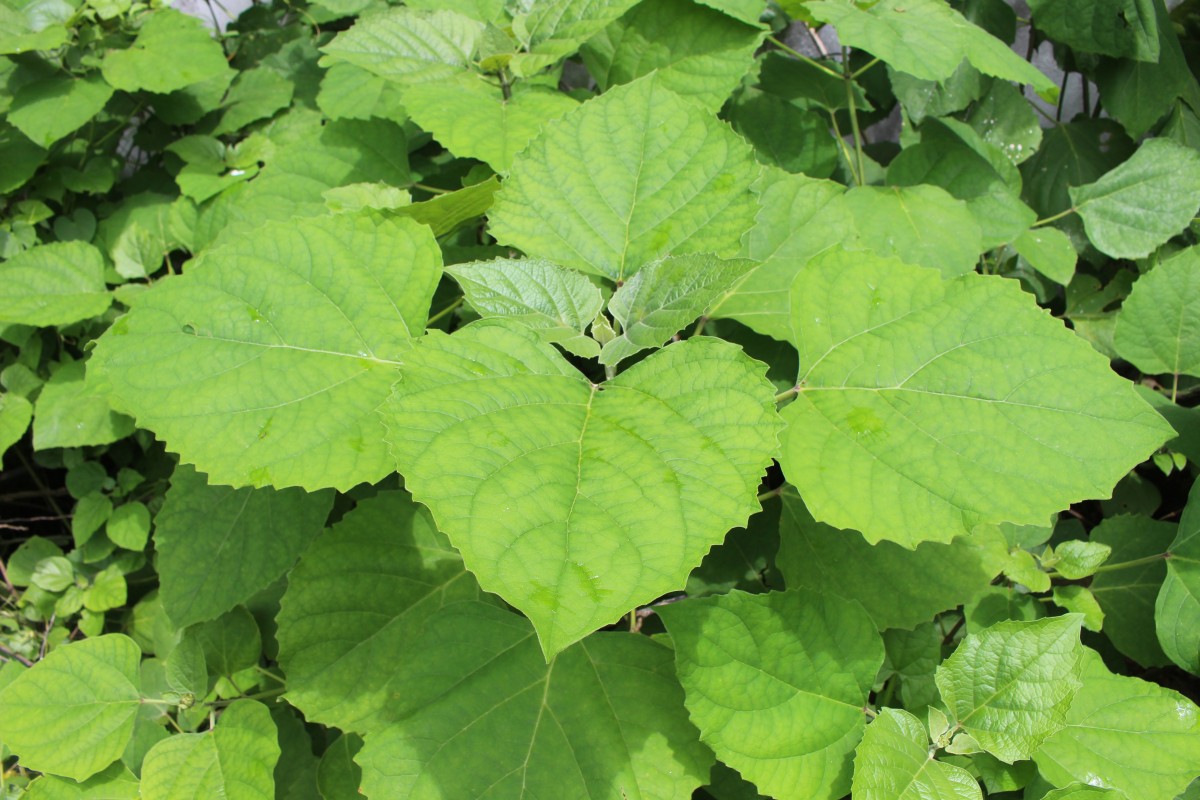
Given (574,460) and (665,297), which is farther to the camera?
(665,297)

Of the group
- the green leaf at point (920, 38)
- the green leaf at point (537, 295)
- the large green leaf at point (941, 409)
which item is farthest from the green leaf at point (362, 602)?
the green leaf at point (920, 38)

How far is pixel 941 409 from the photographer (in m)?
1.12

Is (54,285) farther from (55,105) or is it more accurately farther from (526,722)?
(526,722)

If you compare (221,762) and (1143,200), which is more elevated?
(1143,200)

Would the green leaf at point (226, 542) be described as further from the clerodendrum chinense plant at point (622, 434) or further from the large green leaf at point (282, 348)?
the large green leaf at point (282, 348)

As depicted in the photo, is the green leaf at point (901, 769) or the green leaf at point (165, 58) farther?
the green leaf at point (165, 58)

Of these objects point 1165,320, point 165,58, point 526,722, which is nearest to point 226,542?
point 526,722

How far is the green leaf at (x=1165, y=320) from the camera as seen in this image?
172cm

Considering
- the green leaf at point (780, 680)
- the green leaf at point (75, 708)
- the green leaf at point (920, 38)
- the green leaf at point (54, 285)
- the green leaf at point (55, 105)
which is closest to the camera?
the green leaf at point (780, 680)

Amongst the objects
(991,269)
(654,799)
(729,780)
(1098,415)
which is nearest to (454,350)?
Answer: (654,799)

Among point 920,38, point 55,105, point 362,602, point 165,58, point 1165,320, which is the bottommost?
point 362,602

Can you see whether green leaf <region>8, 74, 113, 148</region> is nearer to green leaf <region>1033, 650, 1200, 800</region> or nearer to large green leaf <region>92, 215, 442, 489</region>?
large green leaf <region>92, 215, 442, 489</region>

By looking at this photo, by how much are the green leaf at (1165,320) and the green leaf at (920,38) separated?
480 mm

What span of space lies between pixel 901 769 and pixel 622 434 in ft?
1.96
